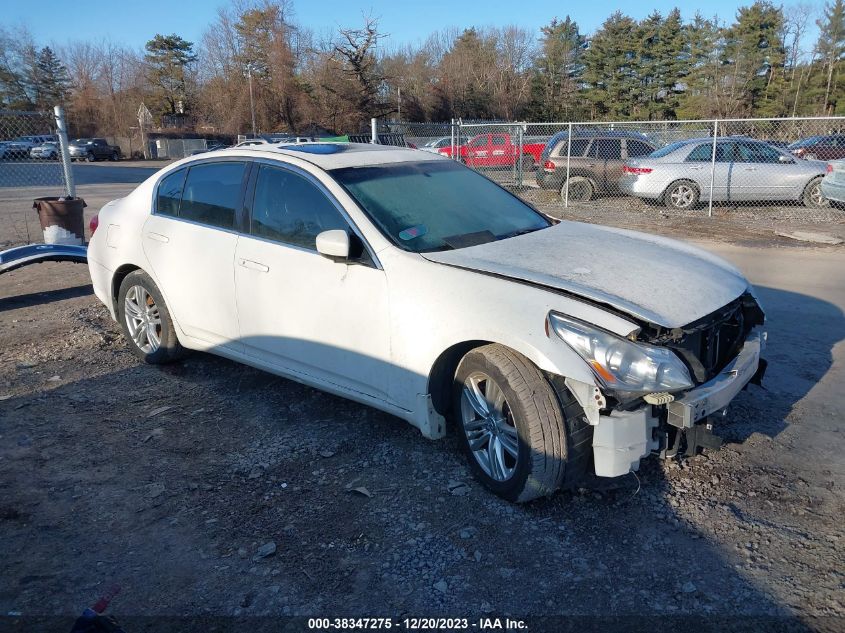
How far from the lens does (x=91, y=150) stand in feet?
147

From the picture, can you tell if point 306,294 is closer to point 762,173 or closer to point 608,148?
point 762,173

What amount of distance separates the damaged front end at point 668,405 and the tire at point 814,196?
43.0 ft

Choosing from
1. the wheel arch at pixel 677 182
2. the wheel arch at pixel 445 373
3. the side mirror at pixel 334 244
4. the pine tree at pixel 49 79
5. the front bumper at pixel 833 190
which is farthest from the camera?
the pine tree at pixel 49 79

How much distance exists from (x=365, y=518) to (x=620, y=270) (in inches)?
72.7

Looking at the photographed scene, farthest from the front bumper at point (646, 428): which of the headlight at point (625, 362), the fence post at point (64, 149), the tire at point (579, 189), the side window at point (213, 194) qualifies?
the tire at point (579, 189)

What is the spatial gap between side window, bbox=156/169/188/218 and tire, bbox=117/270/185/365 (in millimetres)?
537

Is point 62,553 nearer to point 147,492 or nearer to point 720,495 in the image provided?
point 147,492

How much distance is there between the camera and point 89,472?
13.1 ft

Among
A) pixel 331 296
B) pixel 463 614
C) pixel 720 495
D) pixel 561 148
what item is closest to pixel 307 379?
pixel 331 296

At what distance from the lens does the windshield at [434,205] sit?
409cm

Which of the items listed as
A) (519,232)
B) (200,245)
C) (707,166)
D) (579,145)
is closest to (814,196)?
(707,166)

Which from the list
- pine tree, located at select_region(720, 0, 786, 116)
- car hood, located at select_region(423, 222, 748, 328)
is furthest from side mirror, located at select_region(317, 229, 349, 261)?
pine tree, located at select_region(720, 0, 786, 116)

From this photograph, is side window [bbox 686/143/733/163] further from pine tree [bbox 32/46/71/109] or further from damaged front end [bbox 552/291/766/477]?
pine tree [bbox 32/46/71/109]

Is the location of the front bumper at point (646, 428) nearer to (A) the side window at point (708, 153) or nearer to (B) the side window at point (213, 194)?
(B) the side window at point (213, 194)
